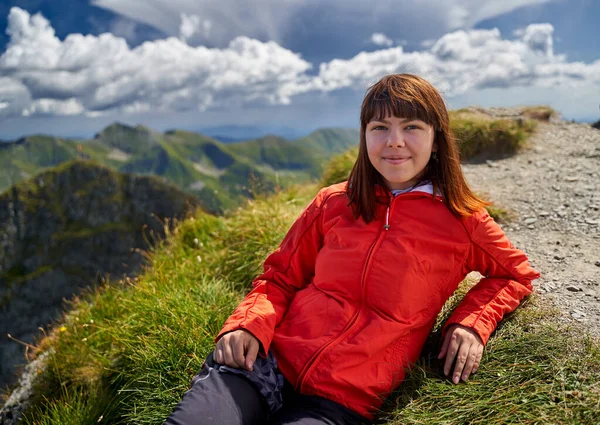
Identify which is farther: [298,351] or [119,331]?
[119,331]

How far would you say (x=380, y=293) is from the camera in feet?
11.1

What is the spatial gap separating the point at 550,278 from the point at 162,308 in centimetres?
434

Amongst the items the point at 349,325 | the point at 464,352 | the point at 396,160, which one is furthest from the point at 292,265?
the point at 464,352

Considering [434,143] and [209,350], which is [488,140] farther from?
[209,350]

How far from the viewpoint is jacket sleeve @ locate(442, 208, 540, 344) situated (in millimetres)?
3436

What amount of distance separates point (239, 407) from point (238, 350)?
38 cm

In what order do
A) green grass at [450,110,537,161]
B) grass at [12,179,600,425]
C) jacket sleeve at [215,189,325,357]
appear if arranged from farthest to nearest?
green grass at [450,110,537,161]
jacket sleeve at [215,189,325,357]
grass at [12,179,600,425]

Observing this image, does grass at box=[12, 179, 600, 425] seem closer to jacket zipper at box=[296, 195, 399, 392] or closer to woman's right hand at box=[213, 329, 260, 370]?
jacket zipper at box=[296, 195, 399, 392]

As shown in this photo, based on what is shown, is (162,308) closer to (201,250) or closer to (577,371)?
(201,250)

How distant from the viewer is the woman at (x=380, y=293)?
3.21 m

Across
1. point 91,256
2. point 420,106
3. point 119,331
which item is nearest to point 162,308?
point 119,331

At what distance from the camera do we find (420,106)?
3404mm

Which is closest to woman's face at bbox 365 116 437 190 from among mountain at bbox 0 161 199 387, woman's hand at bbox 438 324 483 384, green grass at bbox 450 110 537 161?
woman's hand at bbox 438 324 483 384

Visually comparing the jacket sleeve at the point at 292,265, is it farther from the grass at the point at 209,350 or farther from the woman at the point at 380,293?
the grass at the point at 209,350
